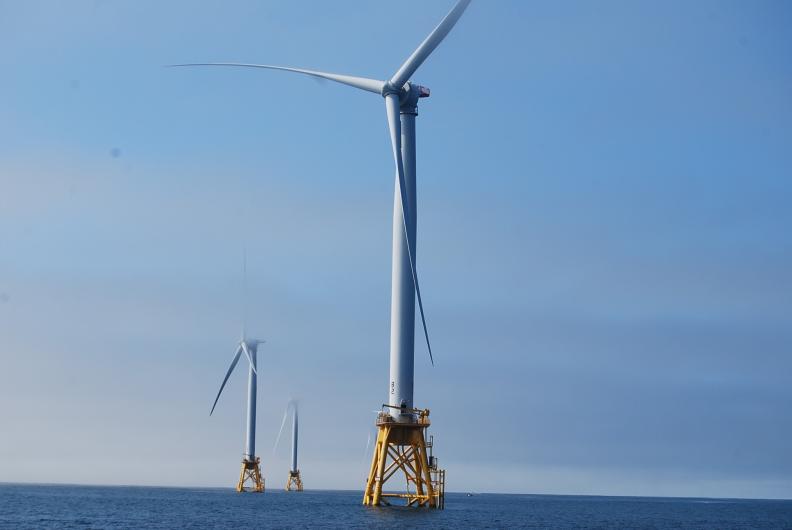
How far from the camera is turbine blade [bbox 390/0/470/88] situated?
96.6 meters

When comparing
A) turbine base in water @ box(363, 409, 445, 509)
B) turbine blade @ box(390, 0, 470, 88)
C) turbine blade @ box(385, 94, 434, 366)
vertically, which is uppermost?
turbine blade @ box(390, 0, 470, 88)

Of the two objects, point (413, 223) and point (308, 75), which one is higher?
point (308, 75)

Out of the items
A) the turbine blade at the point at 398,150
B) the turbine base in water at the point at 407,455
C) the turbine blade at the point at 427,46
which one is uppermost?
the turbine blade at the point at 427,46

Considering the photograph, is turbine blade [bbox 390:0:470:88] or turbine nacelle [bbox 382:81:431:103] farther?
turbine nacelle [bbox 382:81:431:103]

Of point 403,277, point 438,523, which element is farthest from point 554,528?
point 403,277

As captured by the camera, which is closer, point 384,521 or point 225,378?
point 384,521

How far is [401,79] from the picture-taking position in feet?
359

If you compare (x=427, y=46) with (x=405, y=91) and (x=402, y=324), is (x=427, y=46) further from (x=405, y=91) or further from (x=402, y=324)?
(x=402, y=324)

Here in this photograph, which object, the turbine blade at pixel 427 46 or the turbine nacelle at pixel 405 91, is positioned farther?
the turbine nacelle at pixel 405 91

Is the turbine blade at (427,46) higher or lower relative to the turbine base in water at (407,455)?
higher

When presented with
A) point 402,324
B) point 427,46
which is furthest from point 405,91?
point 402,324

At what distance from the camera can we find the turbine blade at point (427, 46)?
9656 cm

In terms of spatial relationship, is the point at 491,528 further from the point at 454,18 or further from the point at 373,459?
the point at 454,18

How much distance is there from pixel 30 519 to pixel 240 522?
35.1 meters
